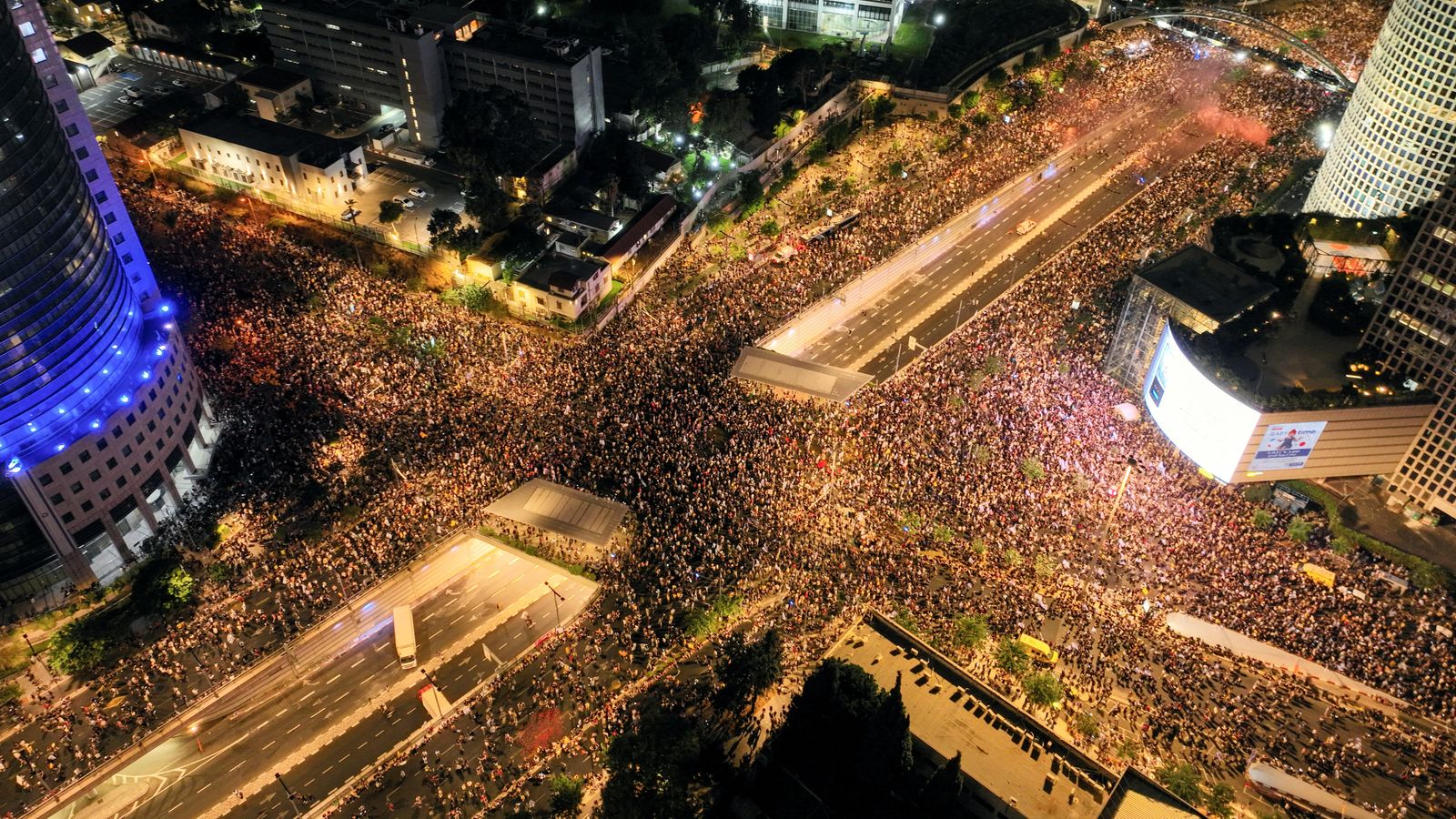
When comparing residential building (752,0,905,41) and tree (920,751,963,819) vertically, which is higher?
residential building (752,0,905,41)

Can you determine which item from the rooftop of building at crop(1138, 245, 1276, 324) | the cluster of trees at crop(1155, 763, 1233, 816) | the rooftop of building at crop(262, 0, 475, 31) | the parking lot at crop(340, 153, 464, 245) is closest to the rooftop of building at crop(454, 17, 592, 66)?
the rooftop of building at crop(262, 0, 475, 31)

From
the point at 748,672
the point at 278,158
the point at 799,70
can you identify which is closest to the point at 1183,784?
the point at 748,672

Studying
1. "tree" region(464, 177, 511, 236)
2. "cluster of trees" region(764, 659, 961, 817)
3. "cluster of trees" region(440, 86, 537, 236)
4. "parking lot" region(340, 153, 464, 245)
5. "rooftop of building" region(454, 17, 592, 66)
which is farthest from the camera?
"rooftop of building" region(454, 17, 592, 66)

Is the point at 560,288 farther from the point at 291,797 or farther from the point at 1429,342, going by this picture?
the point at 1429,342

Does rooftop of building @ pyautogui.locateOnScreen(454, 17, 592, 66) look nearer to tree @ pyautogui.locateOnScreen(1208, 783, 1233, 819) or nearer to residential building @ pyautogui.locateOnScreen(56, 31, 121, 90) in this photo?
residential building @ pyautogui.locateOnScreen(56, 31, 121, 90)

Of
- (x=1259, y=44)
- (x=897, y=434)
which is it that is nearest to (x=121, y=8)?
(x=897, y=434)

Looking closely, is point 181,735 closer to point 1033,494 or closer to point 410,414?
point 410,414
